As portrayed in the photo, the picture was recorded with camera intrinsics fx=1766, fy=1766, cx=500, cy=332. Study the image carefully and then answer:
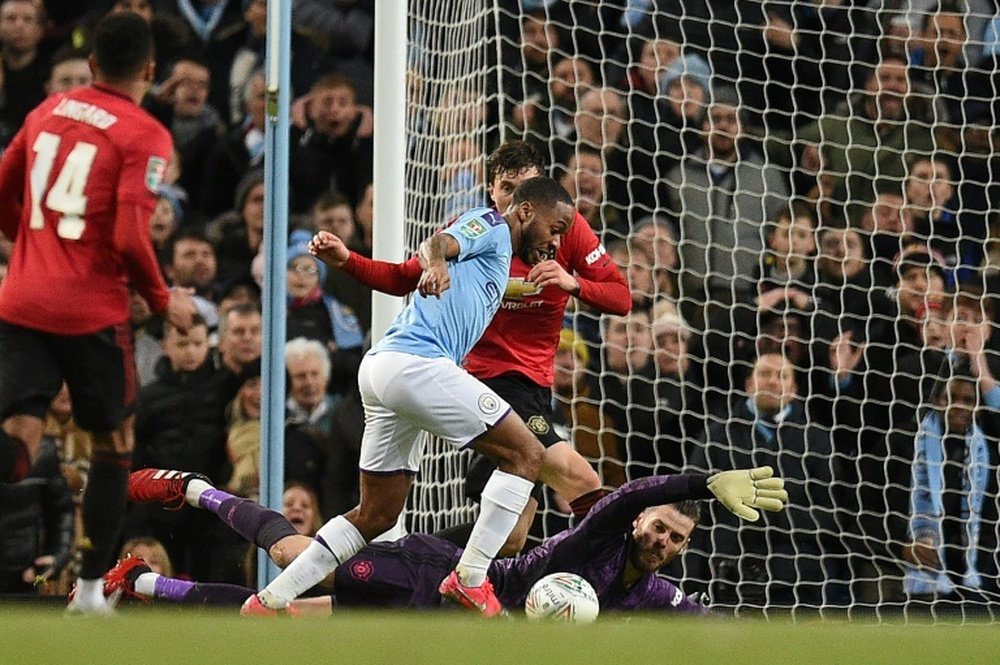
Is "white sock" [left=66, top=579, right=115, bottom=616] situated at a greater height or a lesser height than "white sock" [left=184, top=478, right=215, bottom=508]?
lesser

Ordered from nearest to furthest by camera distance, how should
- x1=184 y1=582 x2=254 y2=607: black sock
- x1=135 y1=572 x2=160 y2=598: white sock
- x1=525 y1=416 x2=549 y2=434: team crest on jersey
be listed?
x1=525 y1=416 x2=549 y2=434: team crest on jersey → x1=184 y1=582 x2=254 y2=607: black sock → x1=135 y1=572 x2=160 y2=598: white sock

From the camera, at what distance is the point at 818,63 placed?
30.0 feet

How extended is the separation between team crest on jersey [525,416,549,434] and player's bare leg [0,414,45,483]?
1.80 meters

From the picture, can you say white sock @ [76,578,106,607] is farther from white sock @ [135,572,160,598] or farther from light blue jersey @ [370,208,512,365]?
white sock @ [135,572,160,598]

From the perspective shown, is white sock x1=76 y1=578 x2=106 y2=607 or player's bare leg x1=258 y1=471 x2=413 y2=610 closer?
white sock x1=76 y1=578 x2=106 y2=607

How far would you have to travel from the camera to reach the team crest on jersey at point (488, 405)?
5.58 m

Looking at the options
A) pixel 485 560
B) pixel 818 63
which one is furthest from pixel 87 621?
pixel 818 63

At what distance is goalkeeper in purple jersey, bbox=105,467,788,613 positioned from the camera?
246 inches

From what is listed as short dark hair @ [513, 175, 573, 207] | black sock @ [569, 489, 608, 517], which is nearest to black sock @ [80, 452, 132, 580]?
short dark hair @ [513, 175, 573, 207]

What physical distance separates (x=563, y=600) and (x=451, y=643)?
9.89ft

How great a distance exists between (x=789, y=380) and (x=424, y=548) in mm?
2405

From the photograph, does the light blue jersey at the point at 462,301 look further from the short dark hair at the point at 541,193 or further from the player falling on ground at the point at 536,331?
the player falling on ground at the point at 536,331

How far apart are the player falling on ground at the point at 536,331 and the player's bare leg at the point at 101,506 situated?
1303mm

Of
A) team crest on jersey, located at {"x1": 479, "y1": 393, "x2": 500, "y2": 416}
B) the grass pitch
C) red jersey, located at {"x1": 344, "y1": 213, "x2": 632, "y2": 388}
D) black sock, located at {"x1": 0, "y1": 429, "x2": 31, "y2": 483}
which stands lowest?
black sock, located at {"x1": 0, "y1": 429, "x2": 31, "y2": 483}
